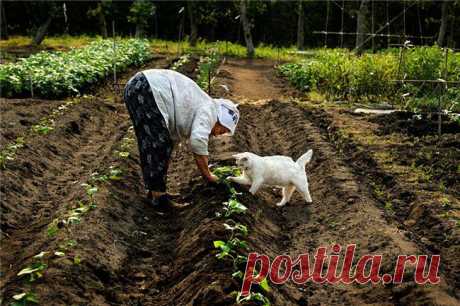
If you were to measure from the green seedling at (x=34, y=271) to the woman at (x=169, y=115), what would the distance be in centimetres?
220

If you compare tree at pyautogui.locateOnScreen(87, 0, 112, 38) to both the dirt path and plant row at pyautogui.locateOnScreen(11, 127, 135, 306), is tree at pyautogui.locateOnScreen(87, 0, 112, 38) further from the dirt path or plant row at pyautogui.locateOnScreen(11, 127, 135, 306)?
plant row at pyautogui.locateOnScreen(11, 127, 135, 306)

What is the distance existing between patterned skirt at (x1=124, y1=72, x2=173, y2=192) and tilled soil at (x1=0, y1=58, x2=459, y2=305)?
19.2 inches

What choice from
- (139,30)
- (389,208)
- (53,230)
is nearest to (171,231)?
(53,230)

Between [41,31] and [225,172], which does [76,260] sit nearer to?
[225,172]

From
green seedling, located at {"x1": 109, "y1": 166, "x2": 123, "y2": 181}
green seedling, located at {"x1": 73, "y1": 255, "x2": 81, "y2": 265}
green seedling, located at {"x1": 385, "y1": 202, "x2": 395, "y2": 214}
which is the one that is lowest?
green seedling, located at {"x1": 385, "y1": 202, "x2": 395, "y2": 214}

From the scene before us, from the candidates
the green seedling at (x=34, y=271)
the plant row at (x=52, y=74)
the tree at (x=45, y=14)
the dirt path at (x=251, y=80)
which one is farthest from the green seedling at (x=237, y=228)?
the tree at (x=45, y=14)

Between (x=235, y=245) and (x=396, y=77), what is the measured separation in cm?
1065

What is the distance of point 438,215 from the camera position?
6707mm

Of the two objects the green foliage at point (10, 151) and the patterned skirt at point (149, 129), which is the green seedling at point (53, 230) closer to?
the patterned skirt at point (149, 129)

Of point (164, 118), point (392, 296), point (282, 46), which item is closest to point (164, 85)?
point (164, 118)

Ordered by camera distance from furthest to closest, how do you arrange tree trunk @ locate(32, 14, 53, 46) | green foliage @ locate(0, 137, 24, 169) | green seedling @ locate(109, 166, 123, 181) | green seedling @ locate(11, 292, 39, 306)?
tree trunk @ locate(32, 14, 53, 46)
green foliage @ locate(0, 137, 24, 169)
green seedling @ locate(109, 166, 123, 181)
green seedling @ locate(11, 292, 39, 306)

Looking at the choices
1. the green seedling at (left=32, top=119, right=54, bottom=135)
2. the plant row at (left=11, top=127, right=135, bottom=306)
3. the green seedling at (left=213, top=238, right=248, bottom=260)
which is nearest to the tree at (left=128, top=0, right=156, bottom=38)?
the green seedling at (left=32, top=119, right=54, bottom=135)

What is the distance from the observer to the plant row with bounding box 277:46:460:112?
→ 13742 millimetres

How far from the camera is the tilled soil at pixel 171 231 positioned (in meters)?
4.72
